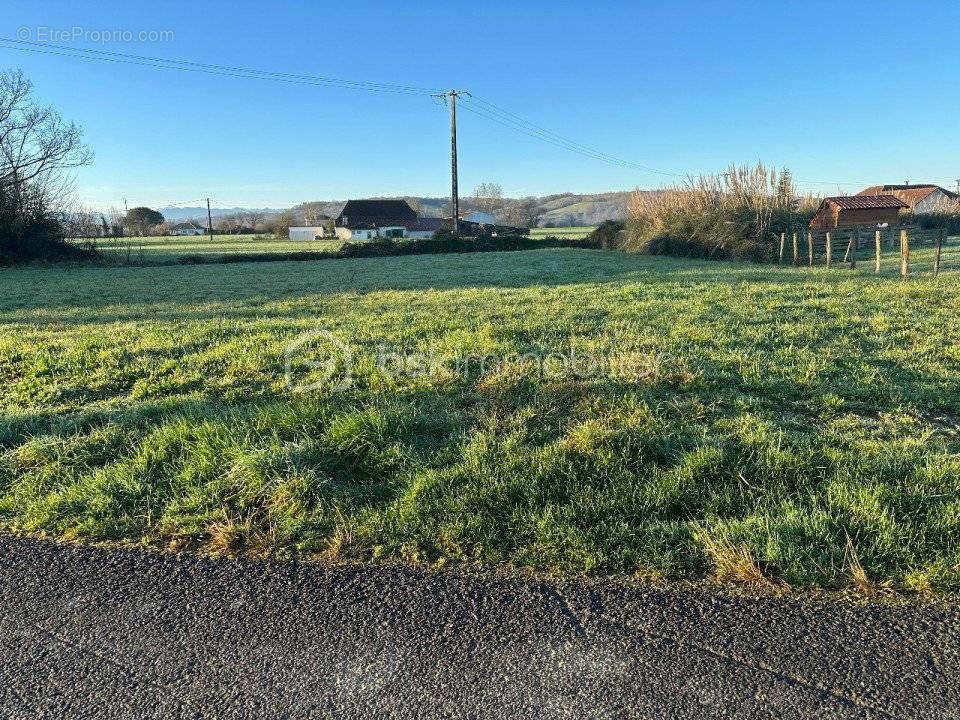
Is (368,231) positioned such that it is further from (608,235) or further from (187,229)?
(608,235)

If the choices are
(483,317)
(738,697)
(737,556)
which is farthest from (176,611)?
(483,317)

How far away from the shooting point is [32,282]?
1741 centimetres

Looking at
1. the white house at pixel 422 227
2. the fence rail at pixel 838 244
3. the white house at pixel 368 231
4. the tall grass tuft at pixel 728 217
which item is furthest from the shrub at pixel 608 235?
the white house at pixel 422 227

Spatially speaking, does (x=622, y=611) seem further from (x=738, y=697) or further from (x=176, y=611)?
(x=176, y=611)

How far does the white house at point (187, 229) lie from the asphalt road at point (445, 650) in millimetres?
89912

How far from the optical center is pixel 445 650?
2055mm

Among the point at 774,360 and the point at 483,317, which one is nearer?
the point at 774,360

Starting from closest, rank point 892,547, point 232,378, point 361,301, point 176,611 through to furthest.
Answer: point 176,611
point 892,547
point 232,378
point 361,301

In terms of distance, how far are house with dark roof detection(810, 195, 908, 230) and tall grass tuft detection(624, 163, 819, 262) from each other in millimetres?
9807

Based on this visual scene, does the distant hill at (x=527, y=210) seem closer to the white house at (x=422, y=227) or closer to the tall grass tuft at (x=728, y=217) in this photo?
the white house at (x=422, y=227)

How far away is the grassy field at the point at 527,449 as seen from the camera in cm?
263

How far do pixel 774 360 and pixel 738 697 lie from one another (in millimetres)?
4009

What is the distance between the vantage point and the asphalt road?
5.98ft

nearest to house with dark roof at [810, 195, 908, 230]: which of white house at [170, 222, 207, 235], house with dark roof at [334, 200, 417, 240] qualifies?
house with dark roof at [334, 200, 417, 240]
